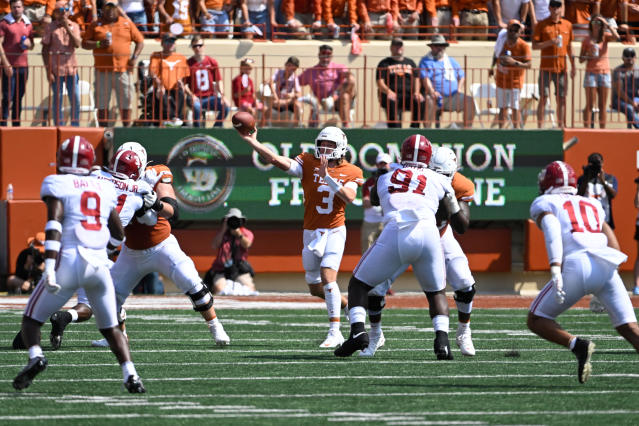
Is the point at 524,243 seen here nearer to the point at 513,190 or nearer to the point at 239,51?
the point at 513,190

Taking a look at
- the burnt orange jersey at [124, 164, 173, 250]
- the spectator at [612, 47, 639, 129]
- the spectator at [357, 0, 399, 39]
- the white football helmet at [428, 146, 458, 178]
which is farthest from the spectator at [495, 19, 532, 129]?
the burnt orange jersey at [124, 164, 173, 250]

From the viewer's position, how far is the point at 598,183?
17.8 metres

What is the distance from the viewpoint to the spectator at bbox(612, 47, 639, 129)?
63.6ft

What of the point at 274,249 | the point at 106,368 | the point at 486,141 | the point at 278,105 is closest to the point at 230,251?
the point at 274,249

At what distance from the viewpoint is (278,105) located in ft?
62.6

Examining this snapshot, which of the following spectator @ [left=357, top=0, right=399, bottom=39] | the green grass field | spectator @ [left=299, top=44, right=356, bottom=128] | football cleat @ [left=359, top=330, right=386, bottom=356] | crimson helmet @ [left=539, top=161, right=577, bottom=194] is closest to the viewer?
the green grass field

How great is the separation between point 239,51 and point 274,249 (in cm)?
402

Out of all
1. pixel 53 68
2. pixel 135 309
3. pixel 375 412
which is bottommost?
pixel 135 309

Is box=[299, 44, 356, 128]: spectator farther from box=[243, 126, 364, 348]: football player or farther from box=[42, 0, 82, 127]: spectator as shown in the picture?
box=[243, 126, 364, 348]: football player

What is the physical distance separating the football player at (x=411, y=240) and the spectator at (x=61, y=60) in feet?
32.1

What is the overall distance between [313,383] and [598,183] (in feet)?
34.6

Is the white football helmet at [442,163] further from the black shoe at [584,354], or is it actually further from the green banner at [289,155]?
the green banner at [289,155]

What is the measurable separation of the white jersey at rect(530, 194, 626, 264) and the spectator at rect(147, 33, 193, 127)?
10.9 metres

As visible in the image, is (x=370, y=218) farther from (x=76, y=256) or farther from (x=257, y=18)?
(x=76, y=256)
